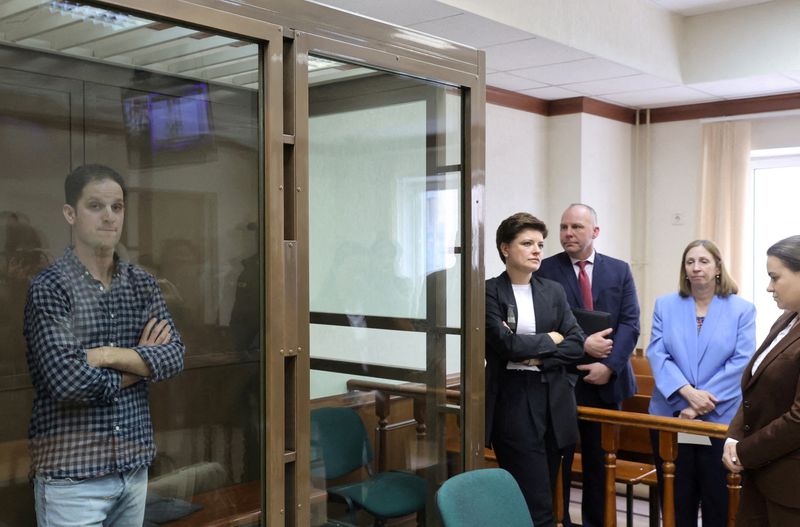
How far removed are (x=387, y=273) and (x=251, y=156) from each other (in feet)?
1.97

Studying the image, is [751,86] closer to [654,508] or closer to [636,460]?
[636,460]

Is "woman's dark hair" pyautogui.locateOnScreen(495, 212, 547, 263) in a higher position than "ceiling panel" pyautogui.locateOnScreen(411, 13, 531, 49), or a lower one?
lower

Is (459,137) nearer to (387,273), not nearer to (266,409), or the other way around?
(387,273)

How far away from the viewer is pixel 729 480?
3.10 meters

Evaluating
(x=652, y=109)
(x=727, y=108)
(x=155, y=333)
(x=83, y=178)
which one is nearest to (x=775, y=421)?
(x=155, y=333)

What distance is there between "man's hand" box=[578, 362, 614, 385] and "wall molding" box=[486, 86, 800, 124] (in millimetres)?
2690

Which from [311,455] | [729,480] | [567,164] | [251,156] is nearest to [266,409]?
[311,455]

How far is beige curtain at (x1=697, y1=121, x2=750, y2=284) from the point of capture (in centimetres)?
641

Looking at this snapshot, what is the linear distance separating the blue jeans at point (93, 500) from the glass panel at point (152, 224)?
0.02 meters

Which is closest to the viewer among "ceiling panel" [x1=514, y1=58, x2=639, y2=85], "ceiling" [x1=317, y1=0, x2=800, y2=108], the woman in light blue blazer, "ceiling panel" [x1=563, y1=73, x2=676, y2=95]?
the woman in light blue blazer

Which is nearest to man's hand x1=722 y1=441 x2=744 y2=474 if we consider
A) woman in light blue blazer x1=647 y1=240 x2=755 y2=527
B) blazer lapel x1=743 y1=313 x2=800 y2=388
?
blazer lapel x1=743 y1=313 x2=800 y2=388

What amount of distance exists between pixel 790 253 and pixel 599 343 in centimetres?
97

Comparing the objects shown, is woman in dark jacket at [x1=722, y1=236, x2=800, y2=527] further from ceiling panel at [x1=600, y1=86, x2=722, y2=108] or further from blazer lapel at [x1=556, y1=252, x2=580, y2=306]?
ceiling panel at [x1=600, y1=86, x2=722, y2=108]

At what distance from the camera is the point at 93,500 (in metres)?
1.79
